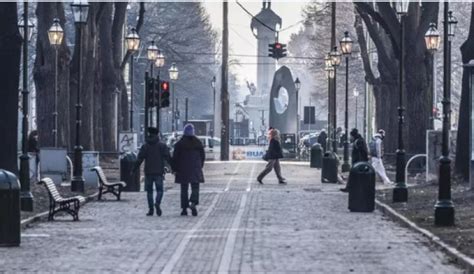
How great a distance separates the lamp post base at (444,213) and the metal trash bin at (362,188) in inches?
215

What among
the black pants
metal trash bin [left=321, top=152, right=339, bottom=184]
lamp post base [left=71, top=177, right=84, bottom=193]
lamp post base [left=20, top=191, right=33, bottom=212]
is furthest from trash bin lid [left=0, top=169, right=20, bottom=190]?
metal trash bin [left=321, top=152, right=339, bottom=184]

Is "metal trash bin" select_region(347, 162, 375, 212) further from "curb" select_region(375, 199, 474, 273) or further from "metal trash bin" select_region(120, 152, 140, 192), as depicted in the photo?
"metal trash bin" select_region(120, 152, 140, 192)

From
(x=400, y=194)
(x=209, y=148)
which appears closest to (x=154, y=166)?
(x=400, y=194)

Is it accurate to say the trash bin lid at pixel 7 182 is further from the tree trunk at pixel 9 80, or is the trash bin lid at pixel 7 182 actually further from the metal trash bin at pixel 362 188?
the metal trash bin at pixel 362 188

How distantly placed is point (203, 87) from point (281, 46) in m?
59.1

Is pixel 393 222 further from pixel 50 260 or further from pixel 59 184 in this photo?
pixel 59 184

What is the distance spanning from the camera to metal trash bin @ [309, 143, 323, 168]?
57794mm

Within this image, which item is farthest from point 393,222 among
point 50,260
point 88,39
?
point 88,39

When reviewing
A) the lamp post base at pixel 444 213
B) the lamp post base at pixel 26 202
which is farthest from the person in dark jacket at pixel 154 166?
the lamp post base at pixel 444 213

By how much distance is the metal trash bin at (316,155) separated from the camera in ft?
190

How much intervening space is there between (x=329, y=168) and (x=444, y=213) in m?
21.5

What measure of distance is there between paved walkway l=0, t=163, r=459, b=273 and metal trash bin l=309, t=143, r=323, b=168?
25.3 metres

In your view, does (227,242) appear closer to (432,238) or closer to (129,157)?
(432,238)

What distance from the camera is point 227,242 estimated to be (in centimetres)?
2030
